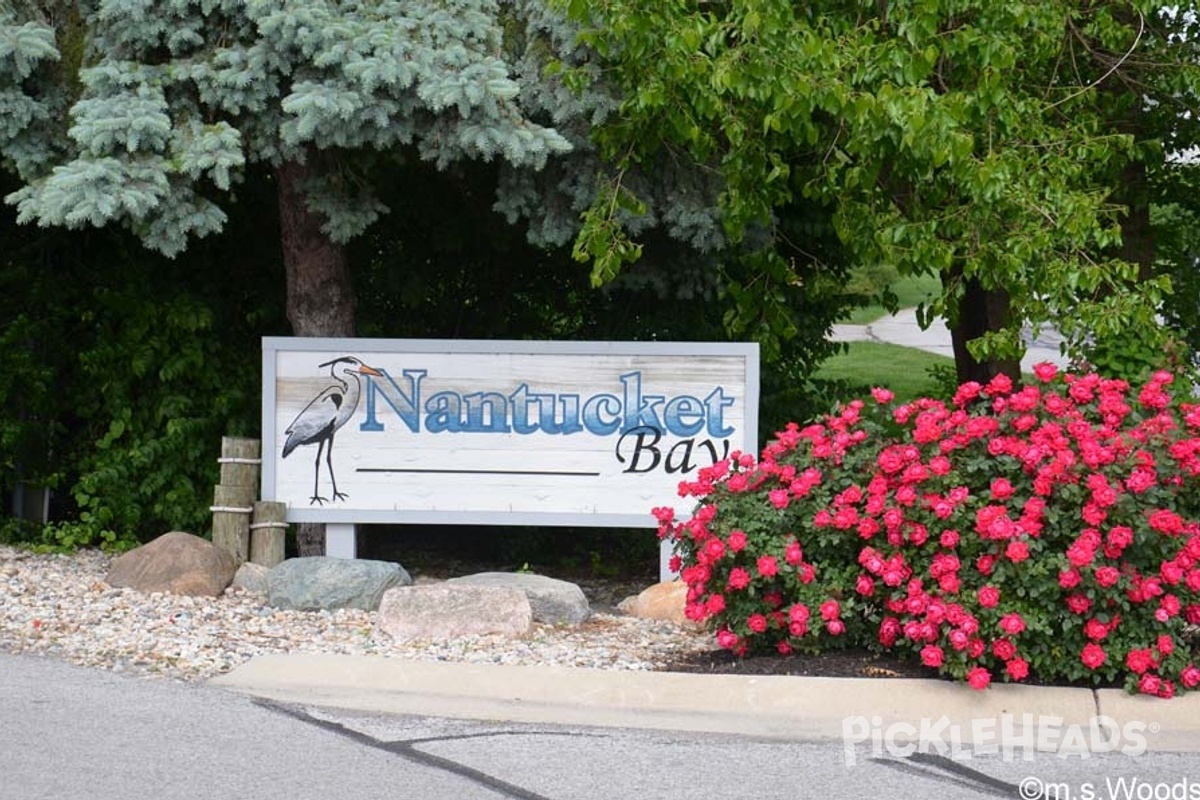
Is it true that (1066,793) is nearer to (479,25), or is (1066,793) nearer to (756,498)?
(756,498)

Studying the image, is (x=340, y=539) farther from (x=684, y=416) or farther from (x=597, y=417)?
(x=684, y=416)

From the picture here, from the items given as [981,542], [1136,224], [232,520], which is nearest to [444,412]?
[232,520]

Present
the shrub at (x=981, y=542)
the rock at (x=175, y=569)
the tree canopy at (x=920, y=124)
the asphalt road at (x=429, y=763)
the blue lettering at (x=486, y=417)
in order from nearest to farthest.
Answer: the asphalt road at (x=429, y=763) < the shrub at (x=981, y=542) < the tree canopy at (x=920, y=124) < the rock at (x=175, y=569) < the blue lettering at (x=486, y=417)

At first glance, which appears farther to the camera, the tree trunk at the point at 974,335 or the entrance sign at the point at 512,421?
the tree trunk at the point at 974,335

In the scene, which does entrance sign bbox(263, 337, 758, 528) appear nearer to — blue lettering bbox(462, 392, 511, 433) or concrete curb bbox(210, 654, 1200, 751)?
blue lettering bbox(462, 392, 511, 433)

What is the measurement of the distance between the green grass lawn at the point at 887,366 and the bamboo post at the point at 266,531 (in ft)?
29.2

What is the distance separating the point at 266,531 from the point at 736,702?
3541 millimetres

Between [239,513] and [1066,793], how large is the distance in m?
4.91

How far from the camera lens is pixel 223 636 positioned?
6.99 meters

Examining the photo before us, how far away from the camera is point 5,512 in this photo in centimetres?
1009

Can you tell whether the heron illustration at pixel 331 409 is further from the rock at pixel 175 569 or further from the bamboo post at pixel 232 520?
the rock at pixel 175 569

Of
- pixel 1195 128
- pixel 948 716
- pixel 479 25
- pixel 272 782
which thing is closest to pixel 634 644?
pixel 948 716

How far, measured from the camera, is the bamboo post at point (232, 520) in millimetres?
8484

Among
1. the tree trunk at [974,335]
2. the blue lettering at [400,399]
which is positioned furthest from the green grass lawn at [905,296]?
the blue lettering at [400,399]
